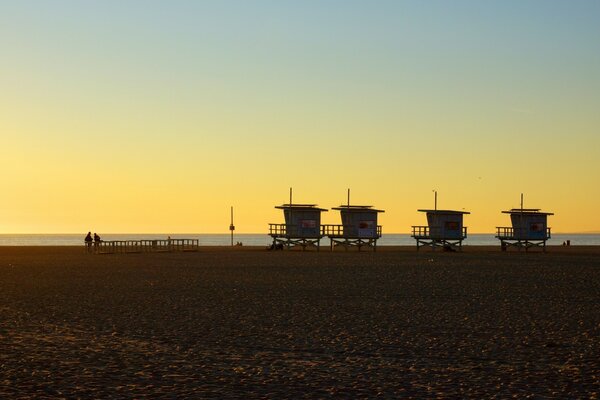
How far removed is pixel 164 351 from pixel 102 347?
1128 millimetres

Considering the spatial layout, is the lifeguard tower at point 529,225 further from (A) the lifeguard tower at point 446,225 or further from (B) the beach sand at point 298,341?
(B) the beach sand at point 298,341

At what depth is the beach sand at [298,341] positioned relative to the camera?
9.38 metres

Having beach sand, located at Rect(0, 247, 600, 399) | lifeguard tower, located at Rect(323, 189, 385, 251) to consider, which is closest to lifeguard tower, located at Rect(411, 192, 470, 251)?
lifeguard tower, located at Rect(323, 189, 385, 251)

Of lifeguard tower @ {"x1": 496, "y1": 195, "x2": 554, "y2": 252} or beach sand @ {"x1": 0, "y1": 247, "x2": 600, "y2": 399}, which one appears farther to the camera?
lifeguard tower @ {"x1": 496, "y1": 195, "x2": 554, "y2": 252}

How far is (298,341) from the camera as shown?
42.5ft

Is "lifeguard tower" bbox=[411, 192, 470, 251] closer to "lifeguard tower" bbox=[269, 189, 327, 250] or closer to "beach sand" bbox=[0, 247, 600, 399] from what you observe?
"lifeguard tower" bbox=[269, 189, 327, 250]

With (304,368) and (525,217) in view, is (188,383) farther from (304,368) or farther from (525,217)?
(525,217)

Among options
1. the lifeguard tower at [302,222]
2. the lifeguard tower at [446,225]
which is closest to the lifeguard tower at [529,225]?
the lifeguard tower at [446,225]

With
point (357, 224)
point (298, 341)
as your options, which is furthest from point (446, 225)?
point (298, 341)

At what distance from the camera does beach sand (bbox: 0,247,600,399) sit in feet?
30.8

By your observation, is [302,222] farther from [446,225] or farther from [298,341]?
[298,341]

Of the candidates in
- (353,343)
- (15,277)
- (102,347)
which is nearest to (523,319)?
(353,343)

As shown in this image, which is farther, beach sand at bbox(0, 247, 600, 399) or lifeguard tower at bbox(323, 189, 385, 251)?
lifeguard tower at bbox(323, 189, 385, 251)

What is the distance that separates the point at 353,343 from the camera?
12.7 meters
